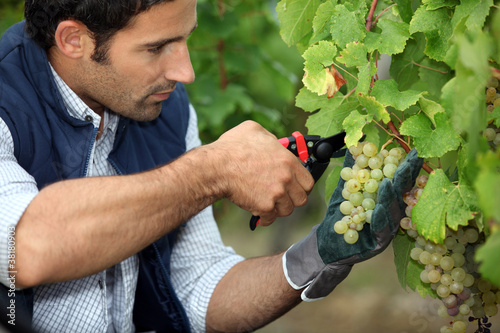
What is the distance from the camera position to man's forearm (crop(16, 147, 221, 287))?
1146 millimetres

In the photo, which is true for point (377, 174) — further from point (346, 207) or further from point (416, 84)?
point (416, 84)

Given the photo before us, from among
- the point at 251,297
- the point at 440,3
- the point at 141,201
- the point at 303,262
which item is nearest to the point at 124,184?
the point at 141,201

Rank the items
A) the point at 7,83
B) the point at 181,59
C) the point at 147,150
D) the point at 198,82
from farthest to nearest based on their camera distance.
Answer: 1. the point at 198,82
2. the point at 147,150
3. the point at 181,59
4. the point at 7,83

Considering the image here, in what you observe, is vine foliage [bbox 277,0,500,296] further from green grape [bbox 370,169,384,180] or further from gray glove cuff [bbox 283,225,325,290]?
gray glove cuff [bbox 283,225,325,290]

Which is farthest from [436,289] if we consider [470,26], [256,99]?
[256,99]

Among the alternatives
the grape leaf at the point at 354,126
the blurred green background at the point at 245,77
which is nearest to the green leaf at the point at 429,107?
the grape leaf at the point at 354,126

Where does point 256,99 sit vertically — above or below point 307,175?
below

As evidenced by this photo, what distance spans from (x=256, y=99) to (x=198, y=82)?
20.4 inches

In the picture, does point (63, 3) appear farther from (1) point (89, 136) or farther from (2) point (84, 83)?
(1) point (89, 136)

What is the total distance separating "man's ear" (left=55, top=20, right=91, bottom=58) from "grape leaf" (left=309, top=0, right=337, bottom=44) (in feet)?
2.25

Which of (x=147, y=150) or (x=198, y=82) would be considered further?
(x=198, y=82)

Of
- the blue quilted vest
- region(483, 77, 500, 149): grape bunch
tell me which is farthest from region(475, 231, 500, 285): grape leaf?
the blue quilted vest

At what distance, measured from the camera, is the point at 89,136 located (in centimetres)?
159

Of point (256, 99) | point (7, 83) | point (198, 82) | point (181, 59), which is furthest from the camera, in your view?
point (256, 99)
